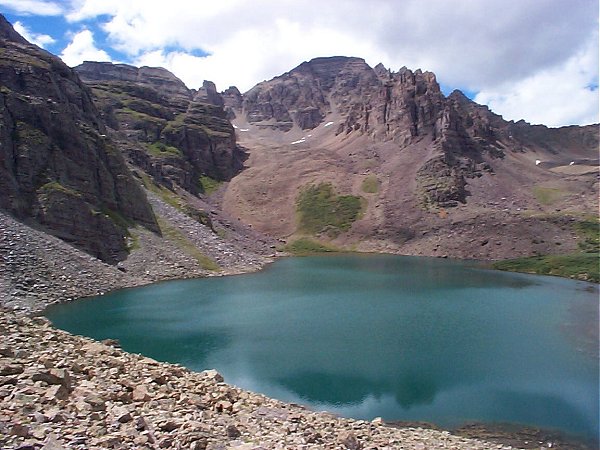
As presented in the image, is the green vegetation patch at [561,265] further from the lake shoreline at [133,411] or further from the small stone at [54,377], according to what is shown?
the small stone at [54,377]

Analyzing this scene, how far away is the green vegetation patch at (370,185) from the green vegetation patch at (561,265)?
5822cm

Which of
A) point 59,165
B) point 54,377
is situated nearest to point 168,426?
point 54,377

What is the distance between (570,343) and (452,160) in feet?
420

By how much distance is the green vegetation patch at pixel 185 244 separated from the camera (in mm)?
94350

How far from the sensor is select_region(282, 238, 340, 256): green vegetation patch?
465 ft

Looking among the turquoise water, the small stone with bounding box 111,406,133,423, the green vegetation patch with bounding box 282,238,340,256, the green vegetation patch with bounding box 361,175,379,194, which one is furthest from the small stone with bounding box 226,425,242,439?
the green vegetation patch with bounding box 361,175,379,194

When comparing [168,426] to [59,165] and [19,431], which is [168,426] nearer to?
[19,431]

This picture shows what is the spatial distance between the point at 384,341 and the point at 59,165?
205 feet

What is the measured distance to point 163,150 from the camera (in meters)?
170

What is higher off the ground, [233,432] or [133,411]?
[133,411]

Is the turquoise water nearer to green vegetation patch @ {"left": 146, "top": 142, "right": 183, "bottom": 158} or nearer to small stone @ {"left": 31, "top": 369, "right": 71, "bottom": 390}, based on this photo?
small stone @ {"left": 31, "top": 369, "right": 71, "bottom": 390}

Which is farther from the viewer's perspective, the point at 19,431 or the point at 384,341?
the point at 384,341

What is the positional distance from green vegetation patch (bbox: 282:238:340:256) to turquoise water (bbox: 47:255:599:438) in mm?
53323

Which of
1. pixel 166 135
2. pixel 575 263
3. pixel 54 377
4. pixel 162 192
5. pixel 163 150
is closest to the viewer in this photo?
pixel 54 377
